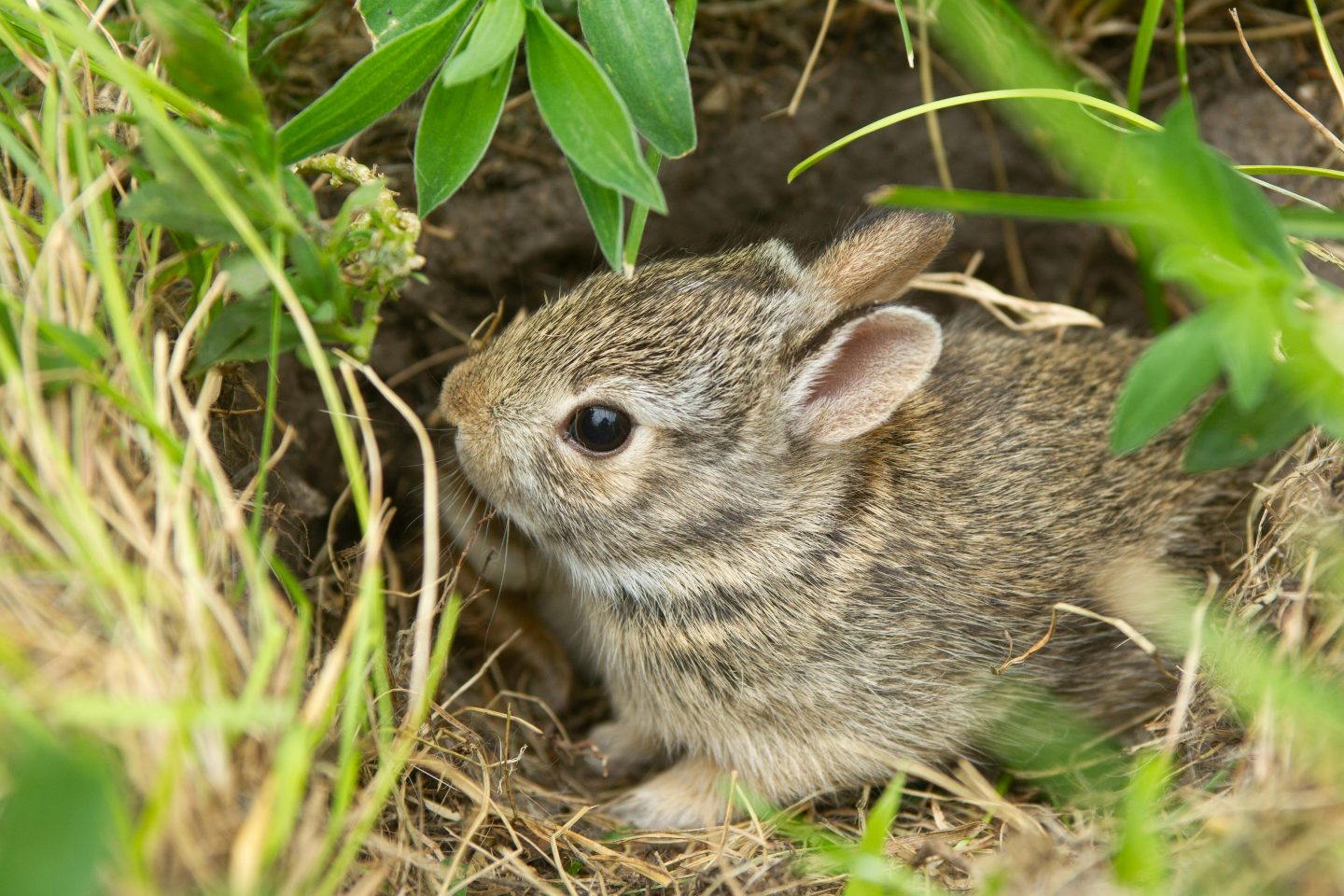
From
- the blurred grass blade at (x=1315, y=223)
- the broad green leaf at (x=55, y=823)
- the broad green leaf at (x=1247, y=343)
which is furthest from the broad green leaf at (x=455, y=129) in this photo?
the blurred grass blade at (x=1315, y=223)

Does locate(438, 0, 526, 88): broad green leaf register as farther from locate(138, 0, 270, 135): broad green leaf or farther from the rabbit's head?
the rabbit's head

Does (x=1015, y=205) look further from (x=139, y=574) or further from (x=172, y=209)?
(x=139, y=574)

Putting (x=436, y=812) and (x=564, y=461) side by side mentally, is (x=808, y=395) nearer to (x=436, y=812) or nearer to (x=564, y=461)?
(x=564, y=461)

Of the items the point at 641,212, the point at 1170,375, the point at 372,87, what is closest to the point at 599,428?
the point at 641,212

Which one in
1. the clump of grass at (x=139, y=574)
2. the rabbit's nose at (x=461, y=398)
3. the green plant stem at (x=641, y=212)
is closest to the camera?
the clump of grass at (x=139, y=574)

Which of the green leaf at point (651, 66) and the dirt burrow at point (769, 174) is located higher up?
the green leaf at point (651, 66)

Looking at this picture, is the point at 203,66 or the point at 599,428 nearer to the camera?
the point at 203,66

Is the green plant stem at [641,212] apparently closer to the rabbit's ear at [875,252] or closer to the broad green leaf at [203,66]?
the rabbit's ear at [875,252]
